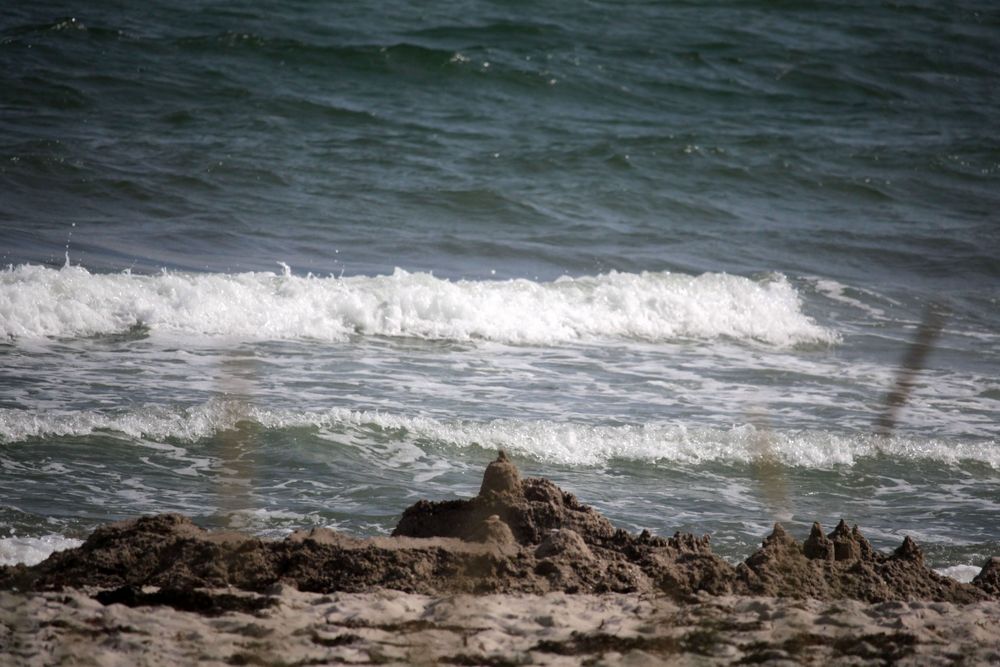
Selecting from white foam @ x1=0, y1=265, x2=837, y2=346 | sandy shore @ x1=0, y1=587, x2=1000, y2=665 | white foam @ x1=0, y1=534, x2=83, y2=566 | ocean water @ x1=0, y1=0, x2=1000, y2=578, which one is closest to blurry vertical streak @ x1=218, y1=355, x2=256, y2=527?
ocean water @ x1=0, y1=0, x2=1000, y2=578

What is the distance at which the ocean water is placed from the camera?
6082mm

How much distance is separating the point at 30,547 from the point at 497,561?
1922mm

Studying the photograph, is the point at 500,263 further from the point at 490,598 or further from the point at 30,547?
the point at 490,598

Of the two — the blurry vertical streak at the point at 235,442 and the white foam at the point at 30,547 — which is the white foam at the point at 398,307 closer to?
the blurry vertical streak at the point at 235,442

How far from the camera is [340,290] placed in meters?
10.0

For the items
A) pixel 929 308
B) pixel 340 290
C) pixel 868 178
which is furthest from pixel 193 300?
pixel 868 178

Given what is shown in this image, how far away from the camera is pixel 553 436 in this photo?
22.0 feet

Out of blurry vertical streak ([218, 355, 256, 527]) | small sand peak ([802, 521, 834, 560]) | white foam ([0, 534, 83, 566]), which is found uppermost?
small sand peak ([802, 521, 834, 560])

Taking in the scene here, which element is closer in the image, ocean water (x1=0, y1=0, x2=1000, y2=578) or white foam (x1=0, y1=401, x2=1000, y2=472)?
ocean water (x1=0, y1=0, x2=1000, y2=578)

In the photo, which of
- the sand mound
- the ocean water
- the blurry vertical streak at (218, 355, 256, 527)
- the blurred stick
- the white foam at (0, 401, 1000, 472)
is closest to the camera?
the sand mound

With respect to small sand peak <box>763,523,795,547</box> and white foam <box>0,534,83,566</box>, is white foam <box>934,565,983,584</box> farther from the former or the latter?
white foam <box>0,534,83,566</box>

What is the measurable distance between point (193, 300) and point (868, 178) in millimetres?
11601

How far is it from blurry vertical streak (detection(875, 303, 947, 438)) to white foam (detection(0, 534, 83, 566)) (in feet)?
16.7

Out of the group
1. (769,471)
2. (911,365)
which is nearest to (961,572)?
(769,471)
